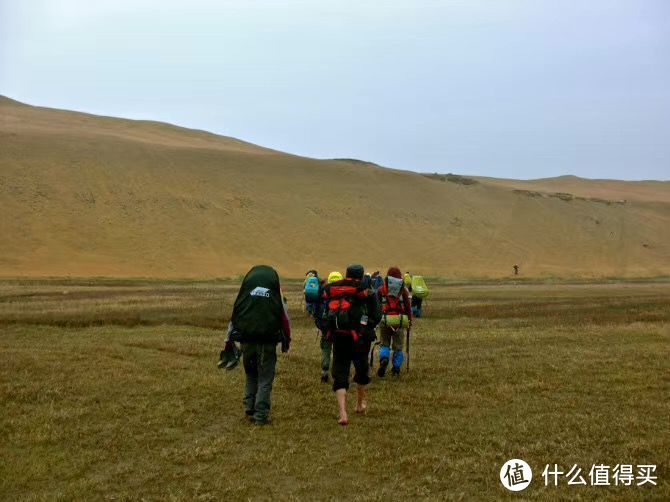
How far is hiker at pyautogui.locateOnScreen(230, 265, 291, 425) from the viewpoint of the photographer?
723 cm

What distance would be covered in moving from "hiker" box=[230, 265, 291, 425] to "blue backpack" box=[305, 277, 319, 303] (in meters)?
3.59

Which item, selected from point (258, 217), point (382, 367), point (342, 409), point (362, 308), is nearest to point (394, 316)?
point (382, 367)

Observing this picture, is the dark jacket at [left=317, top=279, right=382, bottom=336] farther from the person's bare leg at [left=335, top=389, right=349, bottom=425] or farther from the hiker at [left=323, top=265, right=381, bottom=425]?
the person's bare leg at [left=335, top=389, right=349, bottom=425]

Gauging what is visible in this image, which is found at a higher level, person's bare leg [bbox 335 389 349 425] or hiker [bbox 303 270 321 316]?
hiker [bbox 303 270 321 316]

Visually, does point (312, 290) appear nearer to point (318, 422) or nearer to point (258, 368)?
point (258, 368)

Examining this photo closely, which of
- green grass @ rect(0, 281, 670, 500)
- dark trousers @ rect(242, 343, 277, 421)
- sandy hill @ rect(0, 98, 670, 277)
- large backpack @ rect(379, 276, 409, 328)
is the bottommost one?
green grass @ rect(0, 281, 670, 500)

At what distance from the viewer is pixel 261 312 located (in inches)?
286

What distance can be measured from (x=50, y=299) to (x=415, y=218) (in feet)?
169

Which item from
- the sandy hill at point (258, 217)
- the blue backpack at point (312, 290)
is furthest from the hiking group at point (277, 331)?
the sandy hill at point (258, 217)

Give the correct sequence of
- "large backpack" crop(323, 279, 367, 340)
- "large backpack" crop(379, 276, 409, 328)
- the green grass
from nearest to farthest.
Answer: the green grass
"large backpack" crop(323, 279, 367, 340)
"large backpack" crop(379, 276, 409, 328)

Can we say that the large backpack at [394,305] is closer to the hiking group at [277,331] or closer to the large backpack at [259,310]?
the hiking group at [277,331]

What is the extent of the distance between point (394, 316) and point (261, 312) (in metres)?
3.03

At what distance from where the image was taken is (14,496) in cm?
492

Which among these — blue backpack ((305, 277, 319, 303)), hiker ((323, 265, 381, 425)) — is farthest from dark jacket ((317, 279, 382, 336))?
blue backpack ((305, 277, 319, 303))
